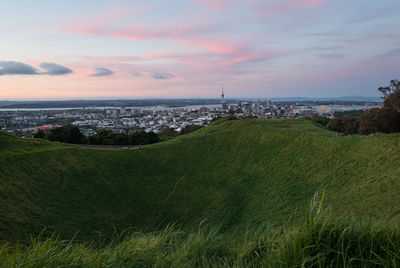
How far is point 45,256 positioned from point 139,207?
36.6 feet

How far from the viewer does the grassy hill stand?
9.83 metres

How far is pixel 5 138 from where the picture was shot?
15.9m

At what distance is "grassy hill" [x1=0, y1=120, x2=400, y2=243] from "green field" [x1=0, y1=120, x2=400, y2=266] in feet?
0.16

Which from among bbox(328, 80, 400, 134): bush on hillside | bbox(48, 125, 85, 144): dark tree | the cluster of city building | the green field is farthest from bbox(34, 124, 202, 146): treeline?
bbox(328, 80, 400, 134): bush on hillside

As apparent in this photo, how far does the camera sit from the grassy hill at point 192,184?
32.2 ft

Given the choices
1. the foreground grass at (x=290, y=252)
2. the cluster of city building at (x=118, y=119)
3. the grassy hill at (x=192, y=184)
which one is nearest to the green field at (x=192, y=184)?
the grassy hill at (x=192, y=184)

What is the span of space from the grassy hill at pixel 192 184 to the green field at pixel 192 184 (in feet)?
0.16

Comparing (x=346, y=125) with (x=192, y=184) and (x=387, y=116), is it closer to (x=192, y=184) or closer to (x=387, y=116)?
(x=387, y=116)

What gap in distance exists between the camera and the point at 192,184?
14938 millimetres

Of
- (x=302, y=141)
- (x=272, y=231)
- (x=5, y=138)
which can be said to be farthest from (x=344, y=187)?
(x=5, y=138)

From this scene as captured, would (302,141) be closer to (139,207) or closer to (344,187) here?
(344,187)

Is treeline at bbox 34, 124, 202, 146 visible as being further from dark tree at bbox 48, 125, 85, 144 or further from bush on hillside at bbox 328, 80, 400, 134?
bush on hillside at bbox 328, 80, 400, 134

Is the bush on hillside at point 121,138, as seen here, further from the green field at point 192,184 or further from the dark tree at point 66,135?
the green field at point 192,184

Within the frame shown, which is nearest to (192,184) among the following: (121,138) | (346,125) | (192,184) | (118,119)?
(192,184)
